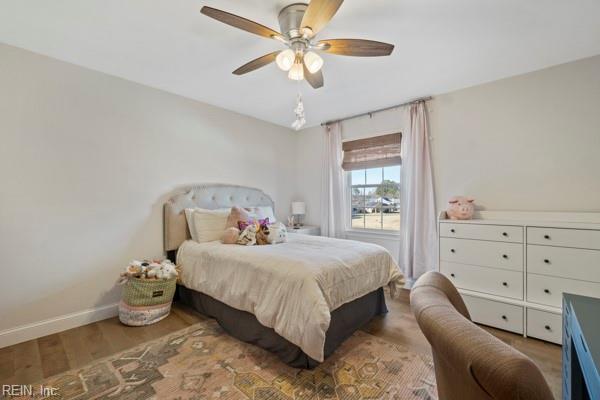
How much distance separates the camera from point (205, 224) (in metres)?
2.86

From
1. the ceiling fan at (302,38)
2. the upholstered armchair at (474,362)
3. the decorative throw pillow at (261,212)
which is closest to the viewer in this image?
the upholstered armchair at (474,362)

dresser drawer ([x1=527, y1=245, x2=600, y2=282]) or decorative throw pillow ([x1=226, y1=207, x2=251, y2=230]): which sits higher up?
decorative throw pillow ([x1=226, y1=207, x2=251, y2=230])

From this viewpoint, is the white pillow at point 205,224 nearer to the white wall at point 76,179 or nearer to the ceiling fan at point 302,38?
the white wall at point 76,179

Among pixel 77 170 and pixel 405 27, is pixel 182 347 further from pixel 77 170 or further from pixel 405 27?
pixel 405 27

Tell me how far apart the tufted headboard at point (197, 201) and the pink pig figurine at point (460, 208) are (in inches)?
97.4

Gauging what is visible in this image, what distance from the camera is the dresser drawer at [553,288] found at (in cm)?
193

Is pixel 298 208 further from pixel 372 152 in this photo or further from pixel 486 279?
pixel 486 279

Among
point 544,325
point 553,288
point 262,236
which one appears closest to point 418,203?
point 553,288

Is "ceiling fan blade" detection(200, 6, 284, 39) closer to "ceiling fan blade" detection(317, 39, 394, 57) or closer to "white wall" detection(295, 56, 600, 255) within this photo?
"ceiling fan blade" detection(317, 39, 394, 57)

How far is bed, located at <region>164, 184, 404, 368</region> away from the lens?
1667 mm

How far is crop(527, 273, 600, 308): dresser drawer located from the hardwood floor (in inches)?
13.7

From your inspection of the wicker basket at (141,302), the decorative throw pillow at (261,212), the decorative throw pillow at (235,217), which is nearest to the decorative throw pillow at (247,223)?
the decorative throw pillow at (235,217)

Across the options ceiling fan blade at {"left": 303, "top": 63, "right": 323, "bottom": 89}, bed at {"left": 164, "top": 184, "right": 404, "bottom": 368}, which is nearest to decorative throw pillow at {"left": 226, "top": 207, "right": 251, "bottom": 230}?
bed at {"left": 164, "top": 184, "right": 404, "bottom": 368}

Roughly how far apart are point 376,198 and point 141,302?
10.4 feet
